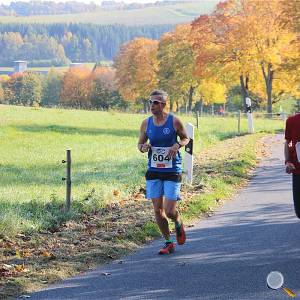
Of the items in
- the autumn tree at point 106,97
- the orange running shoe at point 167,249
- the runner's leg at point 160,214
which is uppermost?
the runner's leg at point 160,214

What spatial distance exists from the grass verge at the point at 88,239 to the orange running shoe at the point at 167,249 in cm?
48

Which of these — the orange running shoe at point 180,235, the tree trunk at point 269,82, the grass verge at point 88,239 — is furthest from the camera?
the tree trunk at point 269,82

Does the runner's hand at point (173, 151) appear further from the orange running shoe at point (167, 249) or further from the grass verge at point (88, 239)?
the grass verge at point (88, 239)

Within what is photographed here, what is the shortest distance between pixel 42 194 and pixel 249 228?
4.60 metres

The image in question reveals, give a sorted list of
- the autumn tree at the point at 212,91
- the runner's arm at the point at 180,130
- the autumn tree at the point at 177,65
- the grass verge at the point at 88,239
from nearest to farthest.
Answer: the grass verge at the point at 88,239
the runner's arm at the point at 180,130
the autumn tree at the point at 212,91
the autumn tree at the point at 177,65

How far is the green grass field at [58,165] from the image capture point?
11570mm

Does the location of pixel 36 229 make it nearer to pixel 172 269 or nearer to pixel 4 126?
pixel 172 269

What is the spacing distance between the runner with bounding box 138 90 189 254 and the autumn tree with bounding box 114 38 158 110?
259 feet

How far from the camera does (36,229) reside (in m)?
10.1

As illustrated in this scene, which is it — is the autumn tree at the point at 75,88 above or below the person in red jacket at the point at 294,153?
below

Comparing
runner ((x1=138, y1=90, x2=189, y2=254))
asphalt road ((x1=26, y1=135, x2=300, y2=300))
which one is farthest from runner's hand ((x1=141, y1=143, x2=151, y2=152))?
asphalt road ((x1=26, y1=135, x2=300, y2=300))

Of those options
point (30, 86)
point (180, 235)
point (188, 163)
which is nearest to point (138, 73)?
point (30, 86)

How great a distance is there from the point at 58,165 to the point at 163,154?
11.9 metres

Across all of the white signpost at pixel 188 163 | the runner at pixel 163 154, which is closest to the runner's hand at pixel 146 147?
the runner at pixel 163 154
